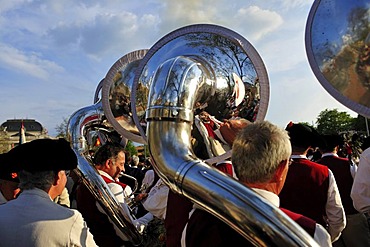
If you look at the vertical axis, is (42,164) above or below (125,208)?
above

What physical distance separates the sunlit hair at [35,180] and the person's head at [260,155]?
1049 millimetres

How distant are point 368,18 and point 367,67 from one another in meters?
0.22

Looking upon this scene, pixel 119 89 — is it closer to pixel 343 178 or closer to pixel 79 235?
pixel 79 235

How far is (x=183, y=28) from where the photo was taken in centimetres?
219

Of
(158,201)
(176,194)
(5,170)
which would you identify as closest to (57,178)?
(5,170)

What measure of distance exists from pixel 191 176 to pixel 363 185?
2586mm

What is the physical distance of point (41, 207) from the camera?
1.99 meters

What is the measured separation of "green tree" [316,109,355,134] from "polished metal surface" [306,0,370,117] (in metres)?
69.7

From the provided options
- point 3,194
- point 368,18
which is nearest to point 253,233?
point 368,18

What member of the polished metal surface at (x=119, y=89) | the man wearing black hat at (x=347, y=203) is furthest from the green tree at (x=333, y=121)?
the polished metal surface at (x=119, y=89)

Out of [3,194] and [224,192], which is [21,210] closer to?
[3,194]

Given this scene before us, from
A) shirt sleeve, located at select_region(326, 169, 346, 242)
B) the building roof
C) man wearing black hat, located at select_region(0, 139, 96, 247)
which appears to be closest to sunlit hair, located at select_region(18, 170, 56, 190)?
man wearing black hat, located at select_region(0, 139, 96, 247)

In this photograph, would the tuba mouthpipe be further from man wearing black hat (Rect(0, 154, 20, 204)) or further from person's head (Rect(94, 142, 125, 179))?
person's head (Rect(94, 142, 125, 179))

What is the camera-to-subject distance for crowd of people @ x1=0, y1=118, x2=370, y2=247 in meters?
1.55
